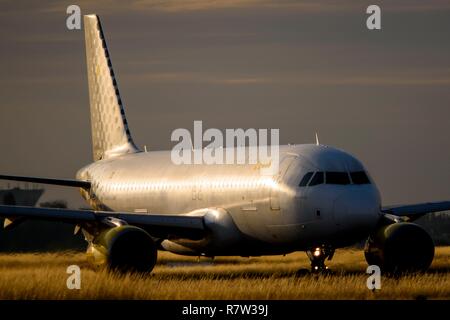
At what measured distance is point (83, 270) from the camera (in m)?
40.6

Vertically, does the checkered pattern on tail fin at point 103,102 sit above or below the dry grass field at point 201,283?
above

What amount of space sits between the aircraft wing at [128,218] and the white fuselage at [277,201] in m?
0.74

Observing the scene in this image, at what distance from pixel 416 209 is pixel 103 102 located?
17.3 metres

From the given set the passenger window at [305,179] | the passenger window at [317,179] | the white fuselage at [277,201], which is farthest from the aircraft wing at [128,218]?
the passenger window at [317,179]

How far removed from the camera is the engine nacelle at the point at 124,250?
34.9m

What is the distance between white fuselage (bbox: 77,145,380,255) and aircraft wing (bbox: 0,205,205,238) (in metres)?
0.74

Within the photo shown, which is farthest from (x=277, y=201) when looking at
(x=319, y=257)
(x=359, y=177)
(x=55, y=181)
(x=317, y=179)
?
(x=55, y=181)

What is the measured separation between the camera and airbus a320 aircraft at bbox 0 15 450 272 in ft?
115

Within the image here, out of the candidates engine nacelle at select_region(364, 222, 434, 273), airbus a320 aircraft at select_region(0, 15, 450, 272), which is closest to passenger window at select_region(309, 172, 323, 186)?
airbus a320 aircraft at select_region(0, 15, 450, 272)
